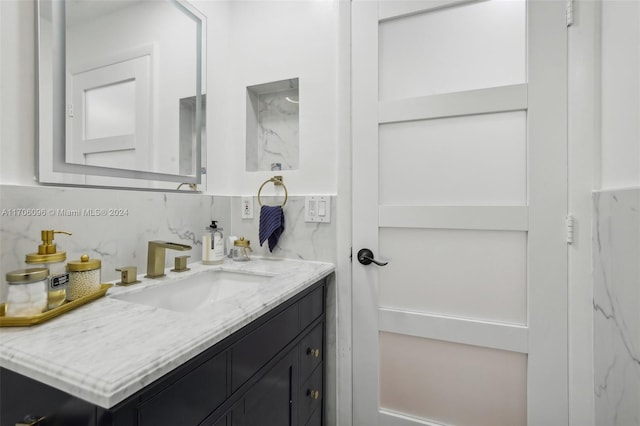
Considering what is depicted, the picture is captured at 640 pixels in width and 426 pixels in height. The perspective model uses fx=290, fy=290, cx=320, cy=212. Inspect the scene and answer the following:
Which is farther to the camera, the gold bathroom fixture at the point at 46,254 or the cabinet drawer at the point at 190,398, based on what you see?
the gold bathroom fixture at the point at 46,254

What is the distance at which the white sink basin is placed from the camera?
0.94 metres

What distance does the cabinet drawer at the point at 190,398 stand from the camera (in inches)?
20.4

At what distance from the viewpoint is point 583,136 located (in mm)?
998

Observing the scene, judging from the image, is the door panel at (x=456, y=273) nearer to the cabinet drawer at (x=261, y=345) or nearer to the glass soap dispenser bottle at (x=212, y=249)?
the cabinet drawer at (x=261, y=345)

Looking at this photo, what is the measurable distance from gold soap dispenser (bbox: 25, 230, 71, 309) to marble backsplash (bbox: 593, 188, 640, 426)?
1471 millimetres

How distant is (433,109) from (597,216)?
2.19ft

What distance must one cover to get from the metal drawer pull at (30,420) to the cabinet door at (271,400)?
36 centimetres

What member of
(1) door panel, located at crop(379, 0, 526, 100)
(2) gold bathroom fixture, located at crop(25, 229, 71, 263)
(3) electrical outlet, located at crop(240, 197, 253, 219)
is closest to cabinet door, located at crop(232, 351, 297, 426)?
(2) gold bathroom fixture, located at crop(25, 229, 71, 263)

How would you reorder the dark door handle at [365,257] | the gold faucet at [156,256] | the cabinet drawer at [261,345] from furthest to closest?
the dark door handle at [365,257]
the gold faucet at [156,256]
the cabinet drawer at [261,345]

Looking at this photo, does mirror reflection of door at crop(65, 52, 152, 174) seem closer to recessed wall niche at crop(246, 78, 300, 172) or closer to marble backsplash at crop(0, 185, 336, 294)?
marble backsplash at crop(0, 185, 336, 294)

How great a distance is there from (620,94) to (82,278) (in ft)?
5.33

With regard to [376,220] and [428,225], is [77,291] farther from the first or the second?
[428,225]

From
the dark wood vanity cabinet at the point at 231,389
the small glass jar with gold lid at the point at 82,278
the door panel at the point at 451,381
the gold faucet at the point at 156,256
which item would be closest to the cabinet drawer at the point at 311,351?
the dark wood vanity cabinet at the point at 231,389

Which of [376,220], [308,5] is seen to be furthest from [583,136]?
[308,5]
